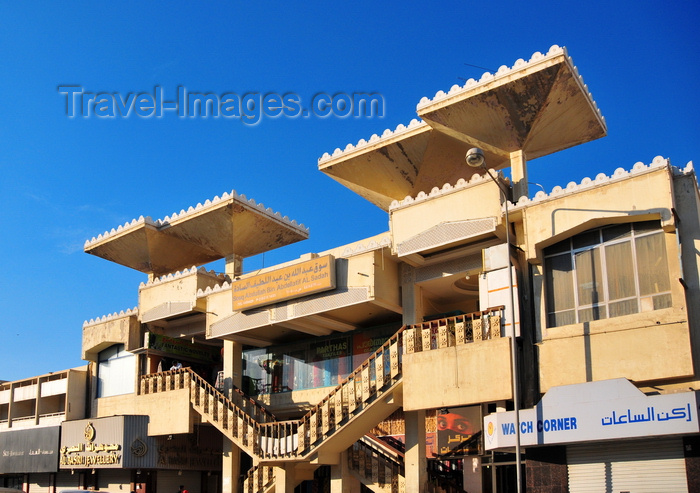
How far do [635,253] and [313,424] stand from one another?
11.0 m

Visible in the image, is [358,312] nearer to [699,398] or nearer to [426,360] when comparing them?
[426,360]

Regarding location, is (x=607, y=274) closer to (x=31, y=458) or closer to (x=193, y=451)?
(x=193, y=451)

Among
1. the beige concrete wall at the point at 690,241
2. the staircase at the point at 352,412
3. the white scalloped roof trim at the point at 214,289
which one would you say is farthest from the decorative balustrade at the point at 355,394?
the beige concrete wall at the point at 690,241

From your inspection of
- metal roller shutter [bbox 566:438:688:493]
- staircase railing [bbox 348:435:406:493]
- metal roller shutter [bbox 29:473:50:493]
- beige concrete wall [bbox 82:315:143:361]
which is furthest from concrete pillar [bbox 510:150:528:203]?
metal roller shutter [bbox 29:473:50:493]

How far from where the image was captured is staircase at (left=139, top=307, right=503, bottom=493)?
21.0m

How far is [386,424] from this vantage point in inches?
1124

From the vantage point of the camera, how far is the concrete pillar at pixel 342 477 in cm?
2382

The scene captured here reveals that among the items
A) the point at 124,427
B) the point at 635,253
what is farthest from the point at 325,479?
the point at 635,253

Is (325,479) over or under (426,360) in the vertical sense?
under

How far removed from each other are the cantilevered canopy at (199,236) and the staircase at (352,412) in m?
7.99

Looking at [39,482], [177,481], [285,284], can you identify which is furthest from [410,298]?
[39,482]

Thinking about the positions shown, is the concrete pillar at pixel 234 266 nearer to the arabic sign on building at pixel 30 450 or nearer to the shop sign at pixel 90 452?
the shop sign at pixel 90 452

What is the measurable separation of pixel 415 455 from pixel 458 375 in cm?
385

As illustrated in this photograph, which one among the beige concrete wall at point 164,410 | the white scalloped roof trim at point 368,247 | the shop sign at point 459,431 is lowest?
the shop sign at point 459,431
